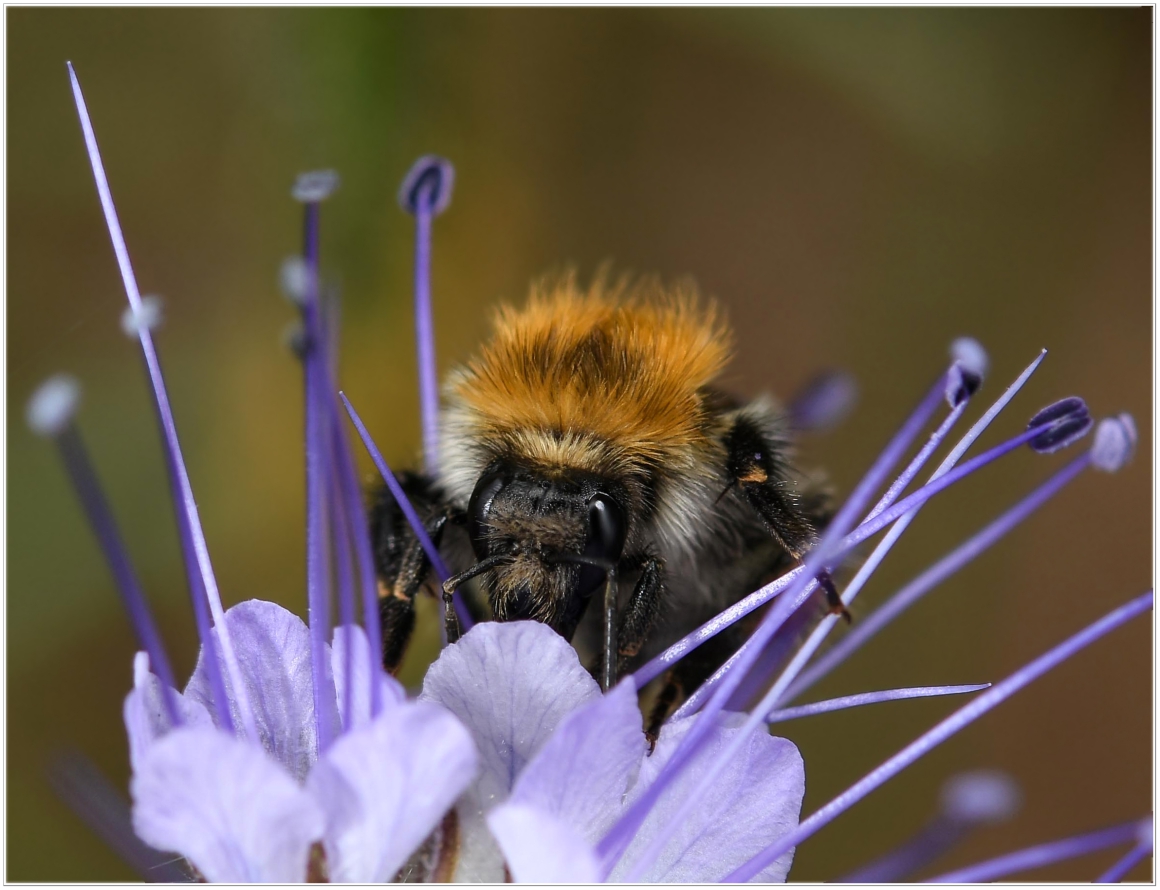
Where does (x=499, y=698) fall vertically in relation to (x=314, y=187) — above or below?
below

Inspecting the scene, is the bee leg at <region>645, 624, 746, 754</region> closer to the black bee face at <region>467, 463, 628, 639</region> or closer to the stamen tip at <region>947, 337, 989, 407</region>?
the black bee face at <region>467, 463, 628, 639</region>

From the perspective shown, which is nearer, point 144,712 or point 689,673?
point 144,712

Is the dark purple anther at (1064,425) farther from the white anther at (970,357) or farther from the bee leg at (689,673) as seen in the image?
the bee leg at (689,673)

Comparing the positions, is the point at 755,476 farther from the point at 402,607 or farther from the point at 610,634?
the point at 402,607

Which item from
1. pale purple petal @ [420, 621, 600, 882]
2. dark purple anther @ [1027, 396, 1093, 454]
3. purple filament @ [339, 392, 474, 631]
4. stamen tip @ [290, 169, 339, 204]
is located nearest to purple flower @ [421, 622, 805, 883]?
pale purple petal @ [420, 621, 600, 882]

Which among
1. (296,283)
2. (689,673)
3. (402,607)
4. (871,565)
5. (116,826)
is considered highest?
(296,283)

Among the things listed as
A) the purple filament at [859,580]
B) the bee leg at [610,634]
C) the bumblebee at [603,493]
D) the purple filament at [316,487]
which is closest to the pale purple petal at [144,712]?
the purple filament at [316,487]

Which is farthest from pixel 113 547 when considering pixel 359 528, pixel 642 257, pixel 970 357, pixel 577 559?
pixel 642 257
